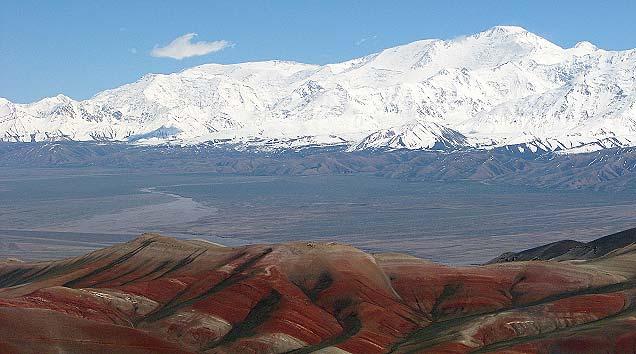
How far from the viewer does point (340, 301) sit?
5027 inches

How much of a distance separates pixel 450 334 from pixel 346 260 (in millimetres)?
32529

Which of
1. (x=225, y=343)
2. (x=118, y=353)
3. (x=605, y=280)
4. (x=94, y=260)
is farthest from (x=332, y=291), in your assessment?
(x=118, y=353)

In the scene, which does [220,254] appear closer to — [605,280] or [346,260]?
[346,260]

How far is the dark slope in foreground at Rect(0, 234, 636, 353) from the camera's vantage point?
4331 inches

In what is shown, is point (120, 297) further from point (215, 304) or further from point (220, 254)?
point (220, 254)

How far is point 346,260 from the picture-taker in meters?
141

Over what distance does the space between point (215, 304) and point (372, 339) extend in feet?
69.2

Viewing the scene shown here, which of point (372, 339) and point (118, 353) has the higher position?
point (118, 353)

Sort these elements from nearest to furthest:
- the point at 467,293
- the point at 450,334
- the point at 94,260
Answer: the point at 450,334, the point at 467,293, the point at 94,260

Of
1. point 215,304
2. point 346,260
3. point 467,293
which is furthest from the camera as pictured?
point 346,260

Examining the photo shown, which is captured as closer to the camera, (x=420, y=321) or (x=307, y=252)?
(x=420, y=321)

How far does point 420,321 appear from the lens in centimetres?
12450

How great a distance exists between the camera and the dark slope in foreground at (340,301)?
110 m

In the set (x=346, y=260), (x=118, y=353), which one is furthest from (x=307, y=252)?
(x=118, y=353)
